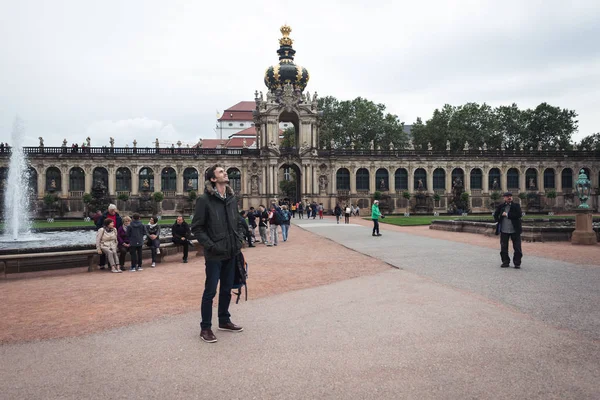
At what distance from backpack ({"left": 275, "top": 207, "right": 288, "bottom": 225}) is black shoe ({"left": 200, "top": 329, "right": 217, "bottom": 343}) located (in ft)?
45.8

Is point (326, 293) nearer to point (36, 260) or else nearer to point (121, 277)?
point (121, 277)

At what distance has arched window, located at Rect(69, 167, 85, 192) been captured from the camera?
5366 centimetres

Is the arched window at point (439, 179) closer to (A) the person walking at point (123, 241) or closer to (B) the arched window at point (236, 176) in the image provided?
(B) the arched window at point (236, 176)

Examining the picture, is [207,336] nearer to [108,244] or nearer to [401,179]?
[108,244]

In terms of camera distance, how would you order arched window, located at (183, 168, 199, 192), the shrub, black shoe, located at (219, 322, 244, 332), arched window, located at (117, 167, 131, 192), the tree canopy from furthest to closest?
the tree canopy < arched window, located at (183, 168, 199, 192) < arched window, located at (117, 167, 131, 192) < the shrub < black shoe, located at (219, 322, 244, 332)

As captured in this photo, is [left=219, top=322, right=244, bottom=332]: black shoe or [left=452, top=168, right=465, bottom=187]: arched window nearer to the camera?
[left=219, top=322, right=244, bottom=332]: black shoe

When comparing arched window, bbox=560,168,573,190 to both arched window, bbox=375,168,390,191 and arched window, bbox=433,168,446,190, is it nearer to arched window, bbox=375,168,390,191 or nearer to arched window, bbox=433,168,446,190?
arched window, bbox=433,168,446,190

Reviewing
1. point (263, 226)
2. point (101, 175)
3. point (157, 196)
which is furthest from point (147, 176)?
point (263, 226)

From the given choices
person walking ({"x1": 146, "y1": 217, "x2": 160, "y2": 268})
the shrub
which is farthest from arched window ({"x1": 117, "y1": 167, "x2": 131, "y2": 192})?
person walking ({"x1": 146, "y1": 217, "x2": 160, "y2": 268})

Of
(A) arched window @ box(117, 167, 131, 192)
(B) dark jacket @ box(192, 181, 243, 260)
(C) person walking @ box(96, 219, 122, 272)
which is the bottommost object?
(C) person walking @ box(96, 219, 122, 272)

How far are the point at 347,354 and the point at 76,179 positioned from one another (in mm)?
56345

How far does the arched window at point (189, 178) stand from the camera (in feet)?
185

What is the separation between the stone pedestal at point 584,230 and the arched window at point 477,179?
149ft

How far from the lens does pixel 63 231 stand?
2683 centimetres
